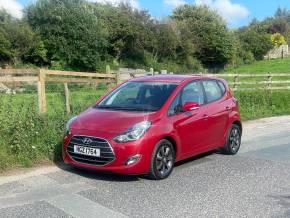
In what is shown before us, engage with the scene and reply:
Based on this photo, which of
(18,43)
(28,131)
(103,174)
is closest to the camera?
(103,174)

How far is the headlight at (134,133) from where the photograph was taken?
7.03 meters

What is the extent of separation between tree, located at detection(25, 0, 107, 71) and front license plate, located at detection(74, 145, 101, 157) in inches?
1176

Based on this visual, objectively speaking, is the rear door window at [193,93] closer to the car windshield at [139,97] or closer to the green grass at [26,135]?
the car windshield at [139,97]

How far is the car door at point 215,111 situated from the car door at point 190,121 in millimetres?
176

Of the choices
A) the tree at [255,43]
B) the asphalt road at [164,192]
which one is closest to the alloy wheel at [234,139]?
the asphalt road at [164,192]

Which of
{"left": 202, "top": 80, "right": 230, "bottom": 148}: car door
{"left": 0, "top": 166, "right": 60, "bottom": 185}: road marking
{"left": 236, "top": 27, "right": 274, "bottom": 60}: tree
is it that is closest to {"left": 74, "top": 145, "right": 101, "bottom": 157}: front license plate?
{"left": 0, "top": 166, "right": 60, "bottom": 185}: road marking

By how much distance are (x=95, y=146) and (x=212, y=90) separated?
3.04 metres

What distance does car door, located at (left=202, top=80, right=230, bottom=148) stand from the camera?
873cm

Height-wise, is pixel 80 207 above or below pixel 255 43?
below

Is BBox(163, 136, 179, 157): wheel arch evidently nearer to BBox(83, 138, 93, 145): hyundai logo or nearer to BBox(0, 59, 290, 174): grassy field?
BBox(83, 138, 93, 145): hyundai logo

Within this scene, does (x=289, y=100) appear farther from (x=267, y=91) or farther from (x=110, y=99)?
(x=110, y=99)

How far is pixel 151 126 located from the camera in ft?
23.8

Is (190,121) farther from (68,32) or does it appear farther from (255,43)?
(255,43)

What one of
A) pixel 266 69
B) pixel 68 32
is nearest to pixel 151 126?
pixel 68 32
